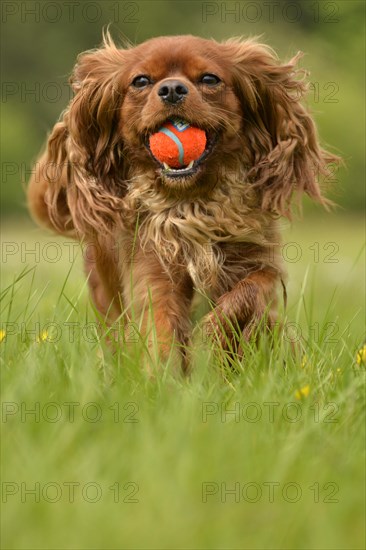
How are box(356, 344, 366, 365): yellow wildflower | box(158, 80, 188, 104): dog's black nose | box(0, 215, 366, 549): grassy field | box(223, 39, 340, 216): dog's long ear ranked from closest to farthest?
box(0, 215, 366, 549): grassy field
box(356, 344, 366, 365): yellow wildflower
box(158, 80, 188, 104): dog's black nose
box(223, 39, 340, 216): dog's long ear

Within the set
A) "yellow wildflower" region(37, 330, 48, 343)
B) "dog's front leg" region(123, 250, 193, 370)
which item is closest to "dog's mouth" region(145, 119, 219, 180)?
"dog's front leg" region(123, 250, 193, 370)

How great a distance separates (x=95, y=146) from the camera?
361 cm

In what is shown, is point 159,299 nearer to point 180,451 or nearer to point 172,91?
point 172,91

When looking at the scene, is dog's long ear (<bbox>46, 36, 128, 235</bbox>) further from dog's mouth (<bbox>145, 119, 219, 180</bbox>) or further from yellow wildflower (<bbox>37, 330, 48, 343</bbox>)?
yellow wildflower (<bbox>37, 330, 48, 343</bbox>)

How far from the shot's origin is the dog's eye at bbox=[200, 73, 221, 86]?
3.29 metres

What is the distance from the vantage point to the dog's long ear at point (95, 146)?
352cm

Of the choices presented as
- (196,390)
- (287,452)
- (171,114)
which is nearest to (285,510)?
(287,452)

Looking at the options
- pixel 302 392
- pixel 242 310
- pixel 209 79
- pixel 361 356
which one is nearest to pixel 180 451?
pixel 302 392

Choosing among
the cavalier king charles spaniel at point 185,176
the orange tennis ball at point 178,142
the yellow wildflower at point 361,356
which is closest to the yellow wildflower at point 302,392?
the yellow wildflower at point 361,356

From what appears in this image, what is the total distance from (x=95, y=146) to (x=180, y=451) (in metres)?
1.76

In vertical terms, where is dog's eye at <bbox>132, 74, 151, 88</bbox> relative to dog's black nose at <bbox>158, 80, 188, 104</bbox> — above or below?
above

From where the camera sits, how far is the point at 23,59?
19656 millimetres

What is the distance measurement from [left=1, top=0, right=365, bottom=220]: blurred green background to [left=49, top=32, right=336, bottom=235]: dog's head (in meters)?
11.4

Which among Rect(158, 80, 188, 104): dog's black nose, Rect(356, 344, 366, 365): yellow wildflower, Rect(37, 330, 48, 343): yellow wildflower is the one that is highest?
Rect(158, 80, 188, 104): dog's black nose
